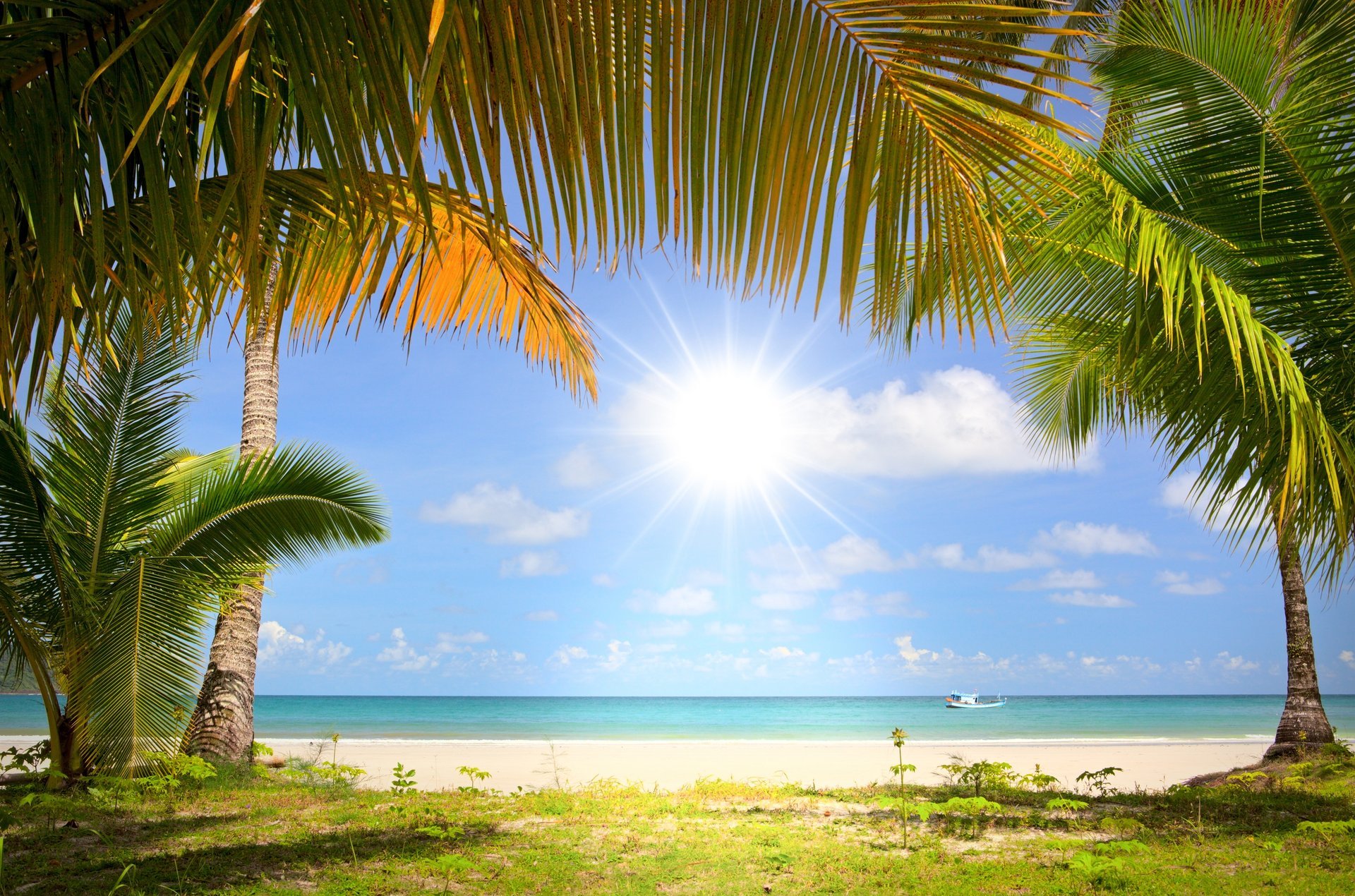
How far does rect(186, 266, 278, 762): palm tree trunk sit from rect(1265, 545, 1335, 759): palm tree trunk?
10.5m

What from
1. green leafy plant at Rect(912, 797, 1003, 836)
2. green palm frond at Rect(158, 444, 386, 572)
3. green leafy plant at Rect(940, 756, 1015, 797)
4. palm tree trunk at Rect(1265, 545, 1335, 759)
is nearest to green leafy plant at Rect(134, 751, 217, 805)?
green palm frond at Rect(158, 444, 386, 572)

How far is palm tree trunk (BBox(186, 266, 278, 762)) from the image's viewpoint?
A: 7.86 m

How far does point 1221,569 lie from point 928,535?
20885mm

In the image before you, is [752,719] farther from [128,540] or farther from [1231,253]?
[1231,253]

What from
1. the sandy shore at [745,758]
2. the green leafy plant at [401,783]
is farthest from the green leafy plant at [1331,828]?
the green leafy plant at [401,783]

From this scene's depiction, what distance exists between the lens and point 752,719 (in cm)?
3834

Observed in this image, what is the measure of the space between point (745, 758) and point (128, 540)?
12551 mm

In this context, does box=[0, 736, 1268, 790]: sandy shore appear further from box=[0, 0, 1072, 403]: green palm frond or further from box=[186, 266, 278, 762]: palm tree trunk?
box=[0, 0, 1072, 403]: green palm frond

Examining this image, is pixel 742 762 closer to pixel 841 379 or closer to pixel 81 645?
pixel 81 645

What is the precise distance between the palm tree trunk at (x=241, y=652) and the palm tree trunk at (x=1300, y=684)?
34.4 feet

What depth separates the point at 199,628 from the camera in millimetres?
6605

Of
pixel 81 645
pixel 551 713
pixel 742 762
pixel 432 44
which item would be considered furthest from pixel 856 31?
pixel 551 713

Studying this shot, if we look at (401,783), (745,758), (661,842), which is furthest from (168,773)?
(745,758)

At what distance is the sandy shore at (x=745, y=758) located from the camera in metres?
12.2
